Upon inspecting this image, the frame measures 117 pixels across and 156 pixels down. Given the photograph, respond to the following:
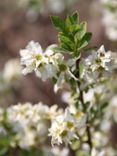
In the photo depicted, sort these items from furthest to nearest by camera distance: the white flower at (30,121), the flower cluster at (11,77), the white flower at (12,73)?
the white flower at (12,73) < the flower cluster at (11,77) < the white flower at (30,121)

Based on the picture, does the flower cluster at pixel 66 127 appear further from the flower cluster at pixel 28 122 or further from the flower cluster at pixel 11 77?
the flower cluster at pixel 11 77

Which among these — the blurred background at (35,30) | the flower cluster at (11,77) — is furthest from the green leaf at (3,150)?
the blurred background at (35,30)

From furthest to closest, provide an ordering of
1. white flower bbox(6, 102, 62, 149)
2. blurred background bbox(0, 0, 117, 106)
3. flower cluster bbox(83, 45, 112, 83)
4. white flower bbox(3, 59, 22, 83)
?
blurred background bbox(0, 0, 117, 106)
white flower bbox(3, 59, 22, 83)
white flower bbox(6, 102, 62, 149)
flower cluster bbox(83, 45, 112, 83)

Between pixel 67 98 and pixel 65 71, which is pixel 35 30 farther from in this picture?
pixel 65 71

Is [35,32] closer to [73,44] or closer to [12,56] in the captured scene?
[12,56]

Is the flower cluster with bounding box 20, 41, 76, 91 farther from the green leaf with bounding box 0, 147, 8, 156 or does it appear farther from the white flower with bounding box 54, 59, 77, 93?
the green leaf with bounding box 0, 147, 8, 156

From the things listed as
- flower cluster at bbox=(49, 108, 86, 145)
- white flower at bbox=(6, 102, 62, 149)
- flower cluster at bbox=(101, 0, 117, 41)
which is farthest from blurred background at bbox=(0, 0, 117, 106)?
flower cluster at bbox=(49, 108, 86, 145)

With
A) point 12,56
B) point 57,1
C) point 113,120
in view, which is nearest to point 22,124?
point 113,120

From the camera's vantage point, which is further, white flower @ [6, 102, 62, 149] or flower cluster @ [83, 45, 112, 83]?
white flower @ [6, 102, 62, 149]


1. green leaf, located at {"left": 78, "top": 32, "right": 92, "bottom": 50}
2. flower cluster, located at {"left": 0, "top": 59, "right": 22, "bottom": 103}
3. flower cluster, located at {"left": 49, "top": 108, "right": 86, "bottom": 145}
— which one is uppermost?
flower cluster, located at {"left": 0, "top": 59, "right": 22, "bottom": 103}
